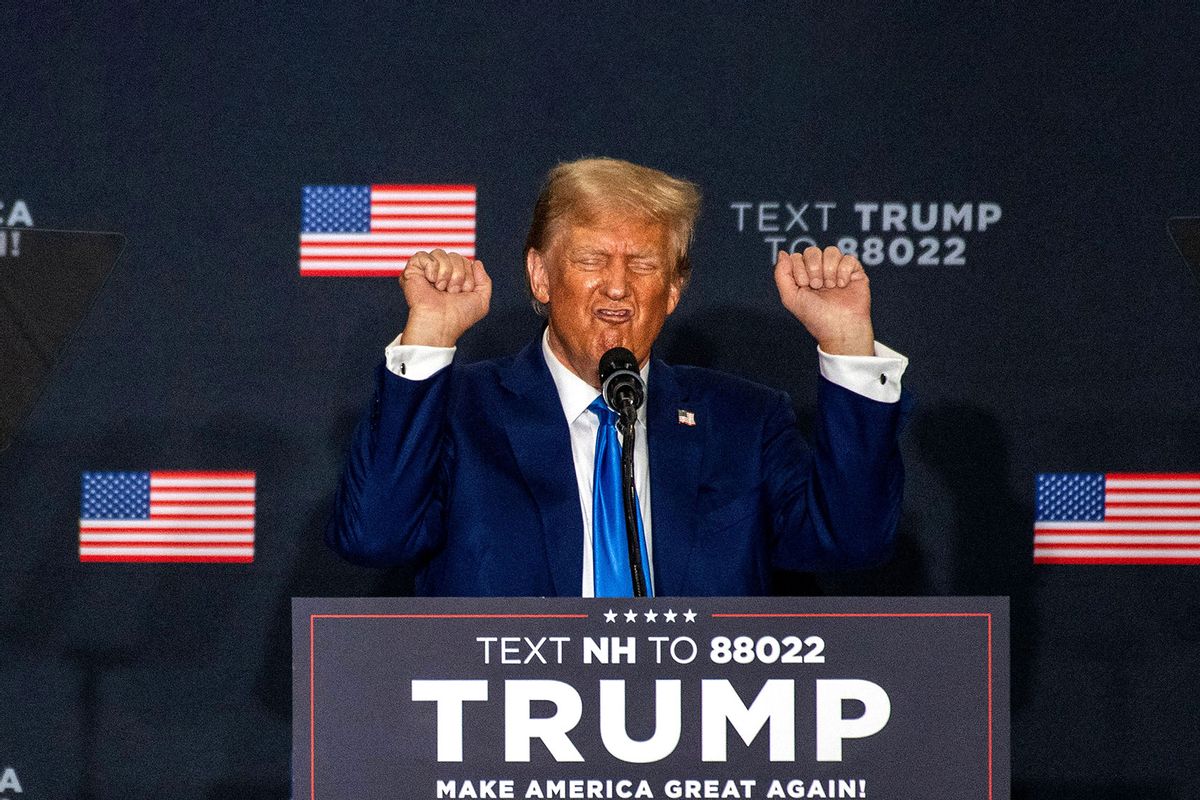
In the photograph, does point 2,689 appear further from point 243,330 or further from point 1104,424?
point 1104,424

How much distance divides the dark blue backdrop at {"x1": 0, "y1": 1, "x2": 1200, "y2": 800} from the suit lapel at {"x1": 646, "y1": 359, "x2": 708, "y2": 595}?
2.74ft

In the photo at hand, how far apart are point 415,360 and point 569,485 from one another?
32 cm

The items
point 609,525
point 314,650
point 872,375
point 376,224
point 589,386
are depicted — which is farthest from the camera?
point 376,224

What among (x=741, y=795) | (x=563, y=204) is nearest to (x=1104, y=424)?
(x=563, y=204)

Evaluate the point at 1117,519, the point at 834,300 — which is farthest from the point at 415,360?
the point at 1117,519

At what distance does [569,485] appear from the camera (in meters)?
1.91

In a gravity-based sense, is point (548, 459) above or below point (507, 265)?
below

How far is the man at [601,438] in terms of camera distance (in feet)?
5.69

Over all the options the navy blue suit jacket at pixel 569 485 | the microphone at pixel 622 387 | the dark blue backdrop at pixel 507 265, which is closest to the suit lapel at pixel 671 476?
the navy blue suit jacket at pixel 569 485

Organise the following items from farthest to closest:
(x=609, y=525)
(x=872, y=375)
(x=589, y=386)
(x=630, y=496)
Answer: (x=589, y=386) → (x=609, y=525) → (x=872, y=375) → (x=630, y=496)

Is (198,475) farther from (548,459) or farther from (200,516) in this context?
(548,459)

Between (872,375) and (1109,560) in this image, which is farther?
(1109,560)

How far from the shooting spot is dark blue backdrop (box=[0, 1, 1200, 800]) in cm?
282

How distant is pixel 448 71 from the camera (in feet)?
9.25
